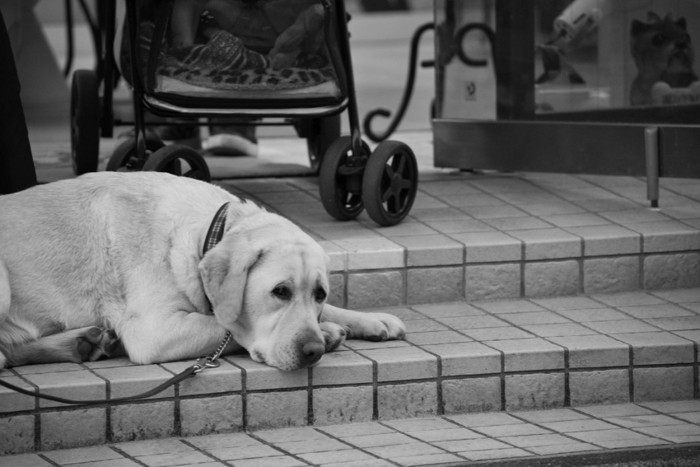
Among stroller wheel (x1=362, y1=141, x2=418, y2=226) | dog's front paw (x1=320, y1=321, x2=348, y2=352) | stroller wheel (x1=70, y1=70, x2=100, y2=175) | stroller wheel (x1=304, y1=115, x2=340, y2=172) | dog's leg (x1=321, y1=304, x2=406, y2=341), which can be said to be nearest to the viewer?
dog's front paw (x1=320, y1=321, x2=348, y2=352)

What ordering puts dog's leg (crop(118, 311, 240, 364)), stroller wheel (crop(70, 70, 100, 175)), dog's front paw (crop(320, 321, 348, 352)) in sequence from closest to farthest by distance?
dog's leg (crop(118, 311, 240, 364)) → dog's front paw (crop(320, 321, 348, 352)) → stroller wheel (crop(70, 70, 100, 175))

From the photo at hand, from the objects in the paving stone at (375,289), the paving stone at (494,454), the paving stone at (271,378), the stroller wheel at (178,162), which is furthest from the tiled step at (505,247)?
the paving stone at (494,454)

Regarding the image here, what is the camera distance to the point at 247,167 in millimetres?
7070

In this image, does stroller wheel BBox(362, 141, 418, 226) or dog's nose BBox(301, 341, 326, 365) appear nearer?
dog's nose BBox(301, 341, 326, 365)

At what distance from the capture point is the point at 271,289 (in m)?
4.25

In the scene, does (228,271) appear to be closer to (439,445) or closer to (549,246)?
(439,445)

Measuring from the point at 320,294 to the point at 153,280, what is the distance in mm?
606

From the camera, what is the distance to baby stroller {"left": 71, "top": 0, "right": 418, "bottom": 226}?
17.7ft

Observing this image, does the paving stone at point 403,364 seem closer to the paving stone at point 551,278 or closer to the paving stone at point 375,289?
the paving stone at point 375,289

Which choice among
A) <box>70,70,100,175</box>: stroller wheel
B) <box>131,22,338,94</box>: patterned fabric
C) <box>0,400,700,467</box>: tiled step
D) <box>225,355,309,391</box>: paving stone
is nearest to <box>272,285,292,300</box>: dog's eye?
<box>225,355,309,391</box>: paving stone

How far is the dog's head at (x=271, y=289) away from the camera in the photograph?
13.9 ft

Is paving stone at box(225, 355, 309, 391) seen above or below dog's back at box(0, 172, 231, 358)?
below

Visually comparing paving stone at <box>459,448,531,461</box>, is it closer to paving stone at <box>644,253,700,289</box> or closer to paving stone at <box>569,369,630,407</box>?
paving stone at <box>569,369,630,407</box>

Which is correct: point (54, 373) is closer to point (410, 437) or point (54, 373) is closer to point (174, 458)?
point (174, 458)
